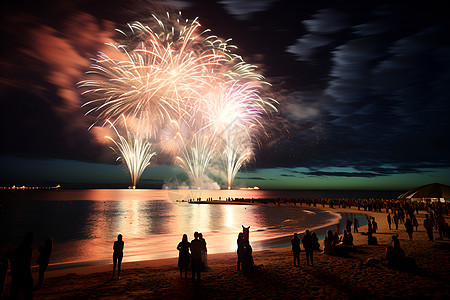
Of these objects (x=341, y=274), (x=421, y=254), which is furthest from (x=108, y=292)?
(x=421, y=254)

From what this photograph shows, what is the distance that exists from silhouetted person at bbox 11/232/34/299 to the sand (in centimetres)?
175

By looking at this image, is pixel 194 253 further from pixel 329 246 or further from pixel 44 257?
pixel 329 246

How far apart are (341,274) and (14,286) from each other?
423 inches

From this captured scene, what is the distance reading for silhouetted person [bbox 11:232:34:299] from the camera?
6.70m

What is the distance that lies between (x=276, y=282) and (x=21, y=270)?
26.0 ft

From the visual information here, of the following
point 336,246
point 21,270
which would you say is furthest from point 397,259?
point 21,270

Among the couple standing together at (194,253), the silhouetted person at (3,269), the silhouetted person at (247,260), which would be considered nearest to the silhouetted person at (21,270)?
the silhouetted person at (3,269)

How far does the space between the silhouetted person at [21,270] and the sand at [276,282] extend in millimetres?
1751

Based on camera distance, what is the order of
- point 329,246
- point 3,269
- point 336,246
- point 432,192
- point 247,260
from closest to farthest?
point 3,269
point 247,260
point 336,246
point 329,246
point 432,192

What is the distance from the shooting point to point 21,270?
6.77 metres

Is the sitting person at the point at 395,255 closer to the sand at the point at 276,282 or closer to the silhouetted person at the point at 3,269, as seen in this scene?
the sand at the point at 276,282

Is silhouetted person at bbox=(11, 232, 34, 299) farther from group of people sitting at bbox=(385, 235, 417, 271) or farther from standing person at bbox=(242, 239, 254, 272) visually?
group of people sitting at bbox=(385, 235, 417, 271)

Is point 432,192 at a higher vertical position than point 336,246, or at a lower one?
higher

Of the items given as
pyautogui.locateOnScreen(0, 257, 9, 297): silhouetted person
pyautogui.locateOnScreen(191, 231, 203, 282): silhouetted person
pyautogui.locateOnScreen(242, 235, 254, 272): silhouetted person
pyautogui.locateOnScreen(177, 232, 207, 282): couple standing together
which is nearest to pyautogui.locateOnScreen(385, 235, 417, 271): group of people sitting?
pyautogui.locateOnScreen(242, 235, 254, 272): silhouetted person
